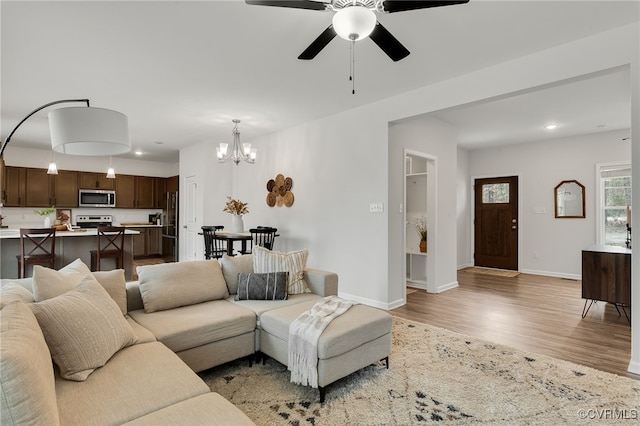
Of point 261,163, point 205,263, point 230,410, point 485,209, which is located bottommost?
point 230,410

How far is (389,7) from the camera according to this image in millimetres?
1902

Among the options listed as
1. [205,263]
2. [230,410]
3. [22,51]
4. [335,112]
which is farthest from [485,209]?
[22,51]

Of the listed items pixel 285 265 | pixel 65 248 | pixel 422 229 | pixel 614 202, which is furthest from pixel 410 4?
pixel 614 202

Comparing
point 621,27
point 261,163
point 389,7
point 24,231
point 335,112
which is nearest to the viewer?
point 389,7

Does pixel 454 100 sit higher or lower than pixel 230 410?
higher

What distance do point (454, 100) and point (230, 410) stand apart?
11.3 ft

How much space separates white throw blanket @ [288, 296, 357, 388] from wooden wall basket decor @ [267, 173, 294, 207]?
10.8 feet

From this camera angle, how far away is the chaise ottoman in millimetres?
2127

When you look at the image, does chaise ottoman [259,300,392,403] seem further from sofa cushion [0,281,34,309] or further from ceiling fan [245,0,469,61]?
ceiling fan [245,0,469,61]

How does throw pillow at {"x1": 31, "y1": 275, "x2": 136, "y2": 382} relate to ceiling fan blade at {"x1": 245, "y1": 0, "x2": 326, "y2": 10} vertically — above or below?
below

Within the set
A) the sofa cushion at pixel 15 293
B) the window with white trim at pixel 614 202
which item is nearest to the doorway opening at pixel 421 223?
the window with white trim at pixel 614 202

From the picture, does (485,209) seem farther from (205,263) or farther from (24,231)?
(24,231)

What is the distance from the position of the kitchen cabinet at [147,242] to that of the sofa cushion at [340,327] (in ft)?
23.4

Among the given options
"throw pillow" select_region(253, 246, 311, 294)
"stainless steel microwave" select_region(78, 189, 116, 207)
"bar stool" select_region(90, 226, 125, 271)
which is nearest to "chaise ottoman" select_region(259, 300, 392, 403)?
"throw pillow" select_region(253, 246, 311, 294)
